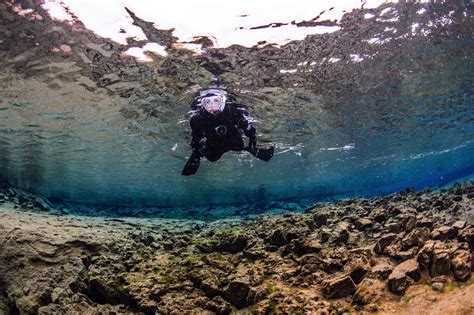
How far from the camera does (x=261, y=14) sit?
28.2 ft

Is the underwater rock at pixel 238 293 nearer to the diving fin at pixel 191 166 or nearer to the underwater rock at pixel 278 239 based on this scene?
the underwater rock at pixel 278 239

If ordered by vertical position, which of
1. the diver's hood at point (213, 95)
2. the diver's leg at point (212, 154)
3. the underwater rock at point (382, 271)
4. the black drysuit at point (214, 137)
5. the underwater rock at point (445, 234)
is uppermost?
the diver's hood at point (213, 95)

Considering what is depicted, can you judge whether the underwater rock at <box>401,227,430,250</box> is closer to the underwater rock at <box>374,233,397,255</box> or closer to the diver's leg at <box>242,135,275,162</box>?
the underwater rock at <box>374,233,397,255</box>

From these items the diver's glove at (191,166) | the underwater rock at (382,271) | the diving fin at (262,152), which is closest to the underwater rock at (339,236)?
the underwater rock at (382,271)

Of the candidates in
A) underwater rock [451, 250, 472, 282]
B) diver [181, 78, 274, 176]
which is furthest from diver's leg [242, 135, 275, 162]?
underwater rock [451, 250, 472, 282]

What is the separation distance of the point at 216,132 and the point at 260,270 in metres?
5.18

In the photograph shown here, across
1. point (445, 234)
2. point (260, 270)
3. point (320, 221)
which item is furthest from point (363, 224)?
point (260, 270)

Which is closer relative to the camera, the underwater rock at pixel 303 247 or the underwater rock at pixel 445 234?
the underwater rock at pixel 445 234

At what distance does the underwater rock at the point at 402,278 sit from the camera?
4383 mm

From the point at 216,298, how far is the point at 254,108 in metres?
11.1

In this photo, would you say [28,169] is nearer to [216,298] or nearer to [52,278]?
[52,278]

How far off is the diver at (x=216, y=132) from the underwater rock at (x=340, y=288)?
5290 mm

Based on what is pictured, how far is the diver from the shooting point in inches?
378

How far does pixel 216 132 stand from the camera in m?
10.0
